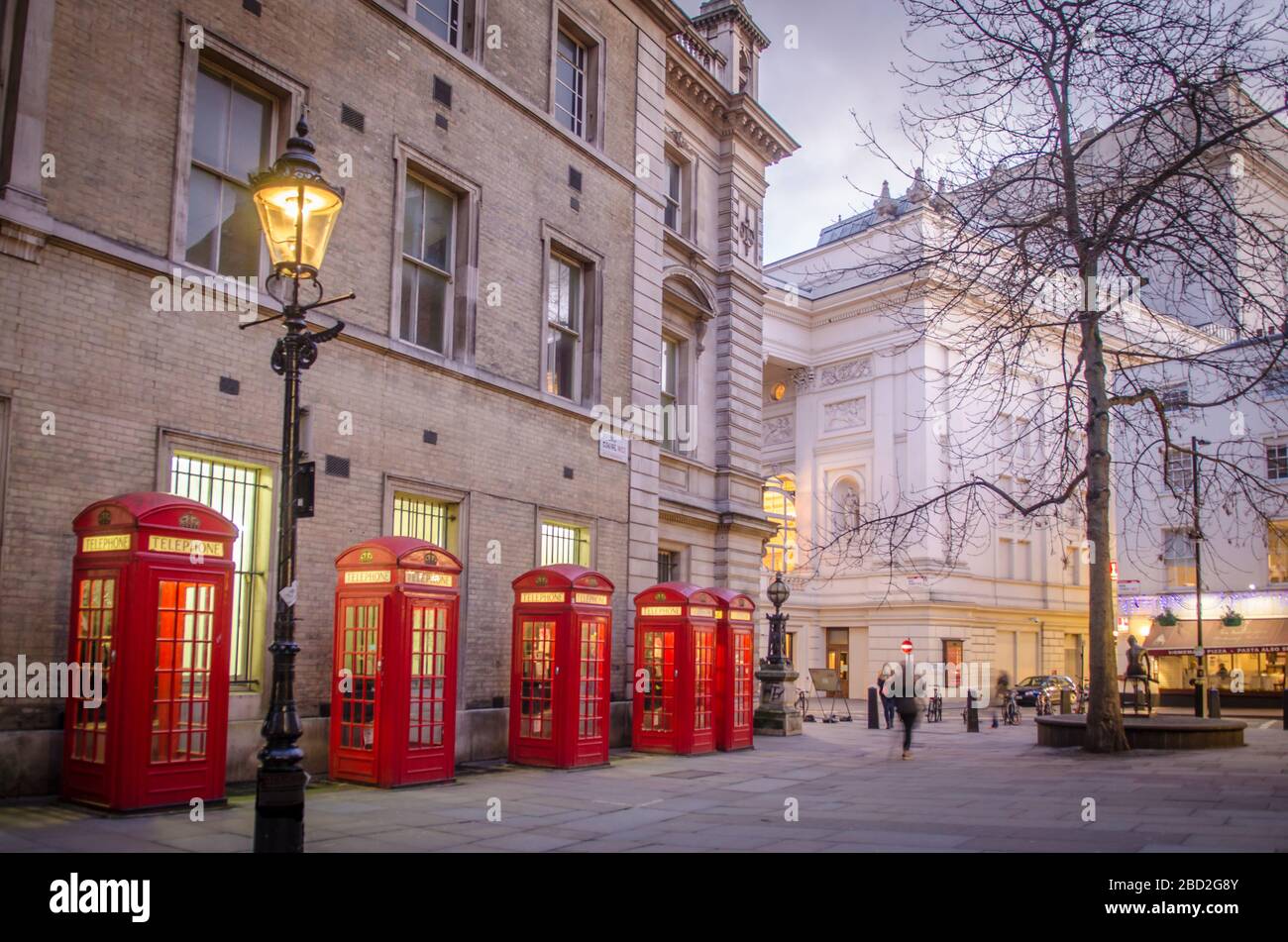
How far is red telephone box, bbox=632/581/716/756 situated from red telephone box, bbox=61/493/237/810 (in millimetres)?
8837

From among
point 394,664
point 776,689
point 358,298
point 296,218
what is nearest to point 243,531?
point 394,664

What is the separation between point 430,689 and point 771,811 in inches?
175

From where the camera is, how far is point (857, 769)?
1717cm

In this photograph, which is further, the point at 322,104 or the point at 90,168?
the point at 322,104

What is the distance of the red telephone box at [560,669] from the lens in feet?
51.2

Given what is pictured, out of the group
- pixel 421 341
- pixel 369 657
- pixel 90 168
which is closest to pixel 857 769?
pixel 369 657

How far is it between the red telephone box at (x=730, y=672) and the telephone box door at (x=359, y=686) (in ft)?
24.6

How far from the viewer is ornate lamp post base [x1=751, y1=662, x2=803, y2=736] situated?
2455 cm

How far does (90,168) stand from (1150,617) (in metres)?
47.7

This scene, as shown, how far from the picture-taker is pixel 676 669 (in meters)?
18.5

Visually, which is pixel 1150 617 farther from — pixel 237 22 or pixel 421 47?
pixel 237 22

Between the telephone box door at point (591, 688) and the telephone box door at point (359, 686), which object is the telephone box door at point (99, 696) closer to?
the telephone box door at point (359, 686)

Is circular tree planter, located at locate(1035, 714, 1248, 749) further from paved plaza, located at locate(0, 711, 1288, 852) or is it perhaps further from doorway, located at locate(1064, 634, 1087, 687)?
doorway, located at locate(1064, 634, 1087, 687)
